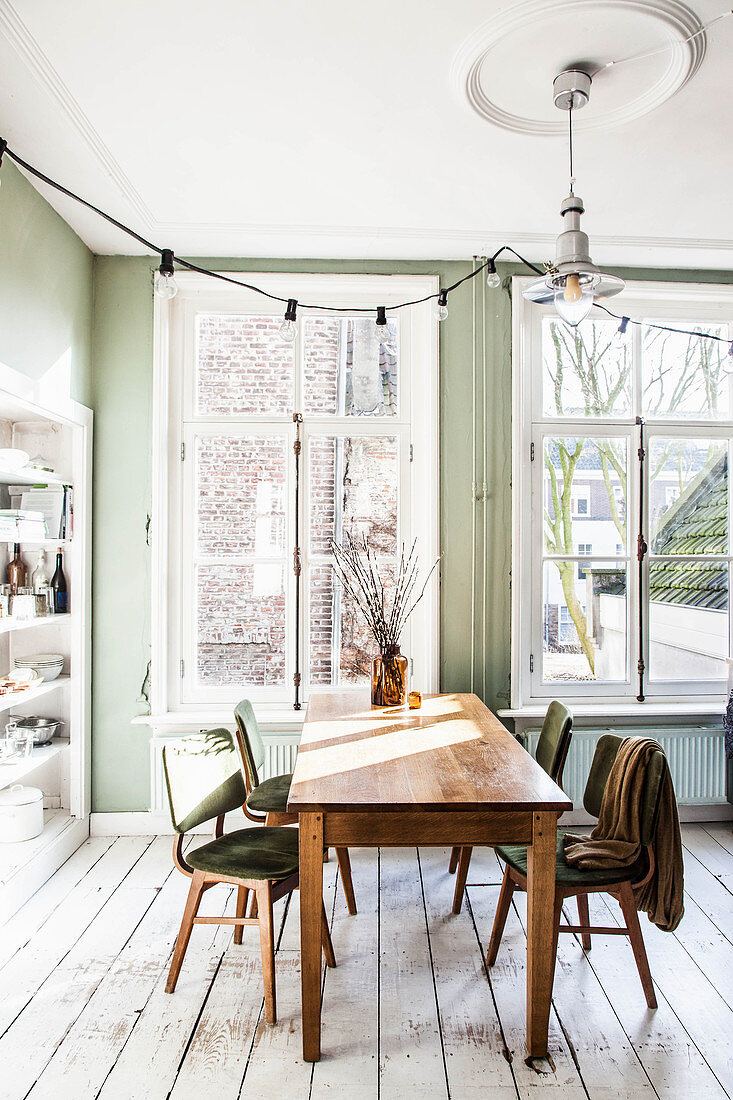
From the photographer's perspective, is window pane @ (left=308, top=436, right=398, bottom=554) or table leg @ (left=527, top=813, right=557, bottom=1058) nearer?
table leg @ (left=527, top=813, right=557, bottom=1058)

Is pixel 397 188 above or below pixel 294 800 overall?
above

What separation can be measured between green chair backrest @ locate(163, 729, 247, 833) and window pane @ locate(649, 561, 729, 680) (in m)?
A: 2.36

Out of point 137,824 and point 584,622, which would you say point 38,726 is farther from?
point 584,622

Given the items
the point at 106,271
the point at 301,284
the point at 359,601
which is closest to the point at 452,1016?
the point at 359,601

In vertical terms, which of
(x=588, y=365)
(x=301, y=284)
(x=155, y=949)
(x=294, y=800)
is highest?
(x=301, y=284)

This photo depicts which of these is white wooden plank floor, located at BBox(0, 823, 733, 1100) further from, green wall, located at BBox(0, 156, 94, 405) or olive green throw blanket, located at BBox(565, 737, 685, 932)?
green wall, located at BBox(0, 156, 94, 405)

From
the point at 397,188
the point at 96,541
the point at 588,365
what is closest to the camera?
the point at 397,188

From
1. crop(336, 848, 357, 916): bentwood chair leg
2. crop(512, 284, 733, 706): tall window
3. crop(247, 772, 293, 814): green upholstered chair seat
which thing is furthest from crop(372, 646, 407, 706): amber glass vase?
crop(512, 284, 733, 706): tall window

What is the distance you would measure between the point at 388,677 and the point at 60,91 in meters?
2.44

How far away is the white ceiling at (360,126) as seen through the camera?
78.0 inches

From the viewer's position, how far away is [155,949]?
260 centimetres

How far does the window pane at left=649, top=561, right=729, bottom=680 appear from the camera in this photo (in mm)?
3846

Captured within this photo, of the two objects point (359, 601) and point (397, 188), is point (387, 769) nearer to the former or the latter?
point (359, 601)

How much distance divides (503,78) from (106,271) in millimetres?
2238
